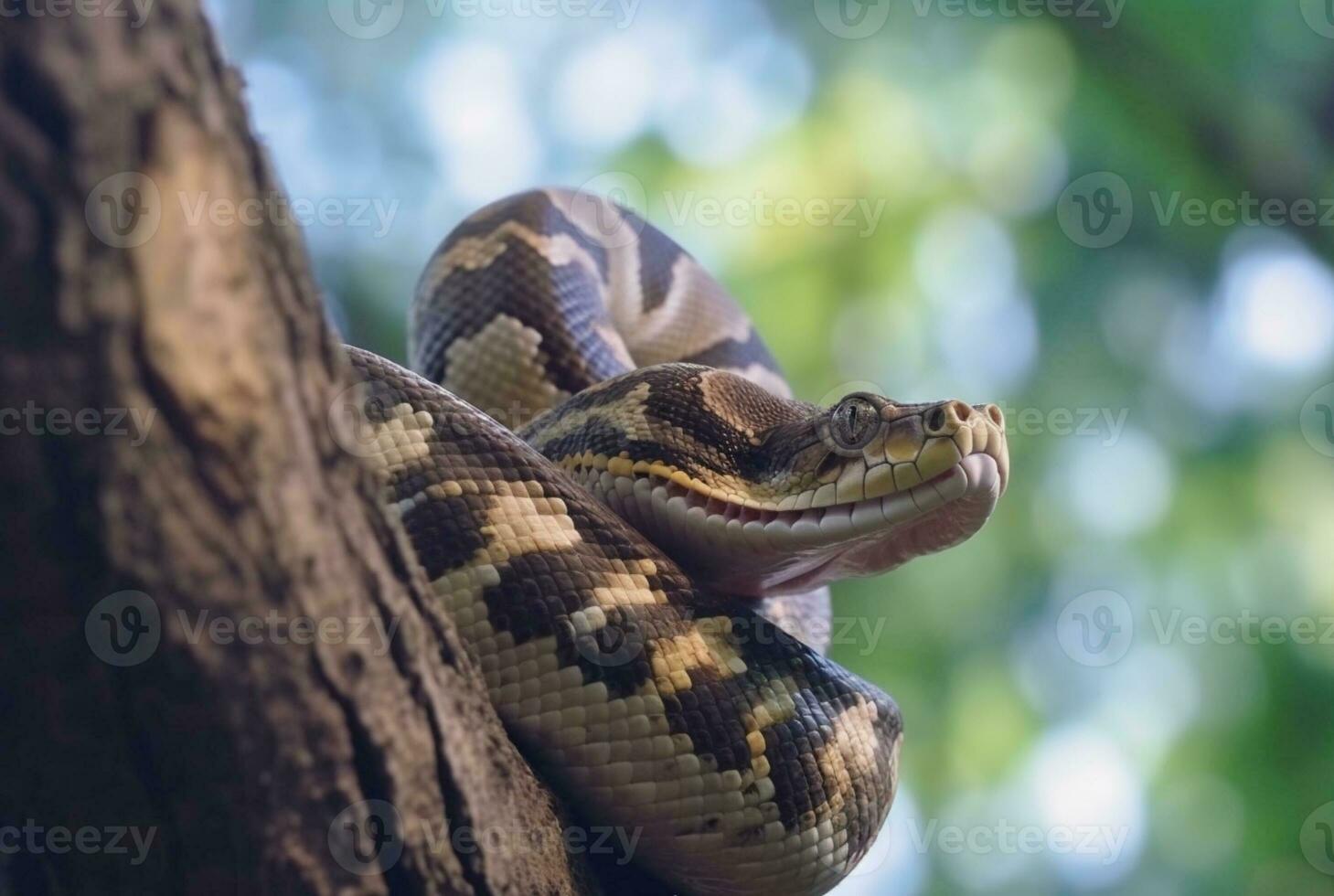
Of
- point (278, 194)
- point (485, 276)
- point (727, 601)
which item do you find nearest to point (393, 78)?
point (485, 276)

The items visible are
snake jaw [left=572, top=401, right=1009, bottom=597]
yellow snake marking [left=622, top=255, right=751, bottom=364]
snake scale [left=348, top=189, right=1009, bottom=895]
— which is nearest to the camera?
snake scale [left=348, top=189, right=1009, bottom=895]

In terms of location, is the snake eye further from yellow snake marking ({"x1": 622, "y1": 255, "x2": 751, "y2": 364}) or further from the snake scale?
yellow snake marking ({"x1": 622, "y1": 255, "x2": 751, "y2": 364})

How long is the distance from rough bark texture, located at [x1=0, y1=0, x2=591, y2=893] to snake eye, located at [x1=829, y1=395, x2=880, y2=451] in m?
1.17

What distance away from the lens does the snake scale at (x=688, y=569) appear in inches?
69.7

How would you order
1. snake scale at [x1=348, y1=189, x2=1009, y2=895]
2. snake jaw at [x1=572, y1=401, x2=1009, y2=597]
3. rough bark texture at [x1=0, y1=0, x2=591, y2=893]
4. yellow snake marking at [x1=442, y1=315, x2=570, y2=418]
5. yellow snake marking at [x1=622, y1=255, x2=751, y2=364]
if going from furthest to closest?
yellow snake marking at [x1=622, y1=255, x2=751, y2=364], yellow snake marking at [x1=442, y1=315, x2=570, y2=418], snake jaw at [x1=572, y1=401, x2=1009, y2=597], snake scale at [x1=348, y1=189, x2=1009, y2=895], rough bark texture at [x1=0, y1=0, x2=591, y2=893]

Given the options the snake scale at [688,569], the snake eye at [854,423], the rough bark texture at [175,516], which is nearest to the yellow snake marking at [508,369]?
the snake scale at [688,569]

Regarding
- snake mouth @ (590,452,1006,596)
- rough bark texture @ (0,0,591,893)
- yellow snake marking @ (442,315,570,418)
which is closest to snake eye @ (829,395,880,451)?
snake mouth @ (590,452,1006,596)

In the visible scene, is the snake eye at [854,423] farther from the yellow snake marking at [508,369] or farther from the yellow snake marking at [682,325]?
the yellow snake marking at [682,325]

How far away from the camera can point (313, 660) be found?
3.67 feet

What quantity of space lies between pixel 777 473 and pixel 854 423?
18cm

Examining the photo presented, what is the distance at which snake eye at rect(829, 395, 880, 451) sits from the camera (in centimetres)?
222

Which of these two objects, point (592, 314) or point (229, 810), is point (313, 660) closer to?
point (229, 810)

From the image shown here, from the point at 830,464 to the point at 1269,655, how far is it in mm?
4185

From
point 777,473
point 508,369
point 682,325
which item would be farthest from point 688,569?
point 682,325
